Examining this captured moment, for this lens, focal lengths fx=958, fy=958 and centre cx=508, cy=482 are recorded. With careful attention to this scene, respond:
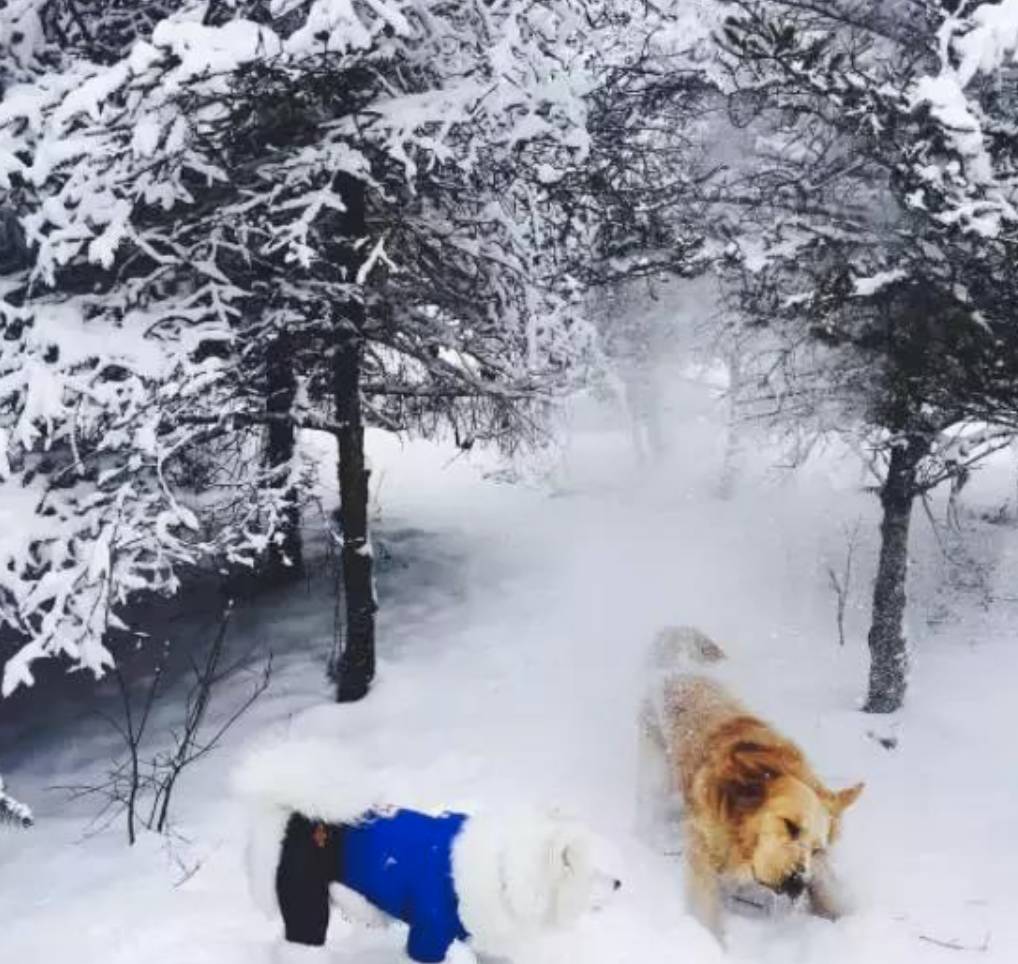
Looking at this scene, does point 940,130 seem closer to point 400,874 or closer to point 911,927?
point 911,927

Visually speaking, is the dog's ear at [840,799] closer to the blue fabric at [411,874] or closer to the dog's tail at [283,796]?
the blue fabric at [411,874]

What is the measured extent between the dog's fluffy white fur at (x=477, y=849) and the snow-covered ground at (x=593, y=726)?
0.49 m

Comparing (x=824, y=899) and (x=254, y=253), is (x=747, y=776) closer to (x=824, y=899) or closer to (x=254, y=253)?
(x=824, y=899)

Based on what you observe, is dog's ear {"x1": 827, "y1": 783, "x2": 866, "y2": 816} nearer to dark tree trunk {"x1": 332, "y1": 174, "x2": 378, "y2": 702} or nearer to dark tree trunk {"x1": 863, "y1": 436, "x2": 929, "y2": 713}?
dark tree trunk {"x1": 863, "y1": 436, "x2": 929, "y2": 713}

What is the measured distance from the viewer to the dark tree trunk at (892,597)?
26.6ft

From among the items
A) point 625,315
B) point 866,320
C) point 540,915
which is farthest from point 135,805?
point 625,315

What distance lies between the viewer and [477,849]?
13.5ft

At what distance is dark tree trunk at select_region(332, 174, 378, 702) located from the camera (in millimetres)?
7938

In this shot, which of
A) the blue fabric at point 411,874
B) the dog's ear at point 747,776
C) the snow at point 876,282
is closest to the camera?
the blue fabric at point 411,874

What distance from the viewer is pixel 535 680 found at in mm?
9148

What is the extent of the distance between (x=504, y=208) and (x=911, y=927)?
5.98 meters

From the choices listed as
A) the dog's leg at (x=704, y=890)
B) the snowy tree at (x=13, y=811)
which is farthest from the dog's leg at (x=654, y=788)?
the snowy tree at (x=13, y=811)

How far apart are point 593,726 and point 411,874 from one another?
3.93 metres

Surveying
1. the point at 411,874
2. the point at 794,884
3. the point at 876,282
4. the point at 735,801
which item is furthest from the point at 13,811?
the point at 876,282
